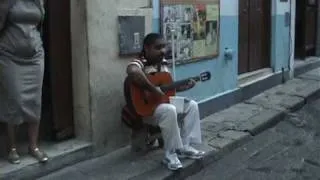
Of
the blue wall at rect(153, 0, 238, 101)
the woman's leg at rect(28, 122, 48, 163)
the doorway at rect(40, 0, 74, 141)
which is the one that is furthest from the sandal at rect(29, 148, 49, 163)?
the blue wall at rect(153, 0, 238, 101)

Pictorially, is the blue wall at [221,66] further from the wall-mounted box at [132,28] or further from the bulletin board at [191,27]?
the wall-mounted box at [132,28]

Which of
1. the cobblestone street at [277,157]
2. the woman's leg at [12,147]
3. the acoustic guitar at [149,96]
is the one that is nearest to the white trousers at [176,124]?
the acoustic guitar at [149,96]

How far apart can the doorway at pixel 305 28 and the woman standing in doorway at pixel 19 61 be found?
8.21 metres

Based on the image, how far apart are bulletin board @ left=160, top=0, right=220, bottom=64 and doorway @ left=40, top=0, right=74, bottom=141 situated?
47.4 inches

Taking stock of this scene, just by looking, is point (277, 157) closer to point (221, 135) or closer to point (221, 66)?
point (221, 135)

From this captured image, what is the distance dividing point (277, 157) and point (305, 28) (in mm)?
6453

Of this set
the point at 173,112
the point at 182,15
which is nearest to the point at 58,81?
the point at 173,112

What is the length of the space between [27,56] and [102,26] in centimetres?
95

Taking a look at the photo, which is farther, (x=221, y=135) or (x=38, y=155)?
(x=221, y=135)

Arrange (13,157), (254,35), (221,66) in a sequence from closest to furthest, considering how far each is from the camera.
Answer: (13,157), (221,66), (254,35)

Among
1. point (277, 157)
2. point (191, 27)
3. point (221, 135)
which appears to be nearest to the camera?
point (277, 157)

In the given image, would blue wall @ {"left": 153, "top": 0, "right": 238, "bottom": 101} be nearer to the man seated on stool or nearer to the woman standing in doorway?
the man seated on stool

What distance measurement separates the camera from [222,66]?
26.0ft

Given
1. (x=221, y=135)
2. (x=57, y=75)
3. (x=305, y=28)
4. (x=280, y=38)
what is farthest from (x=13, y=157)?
(x=305, y=28)
